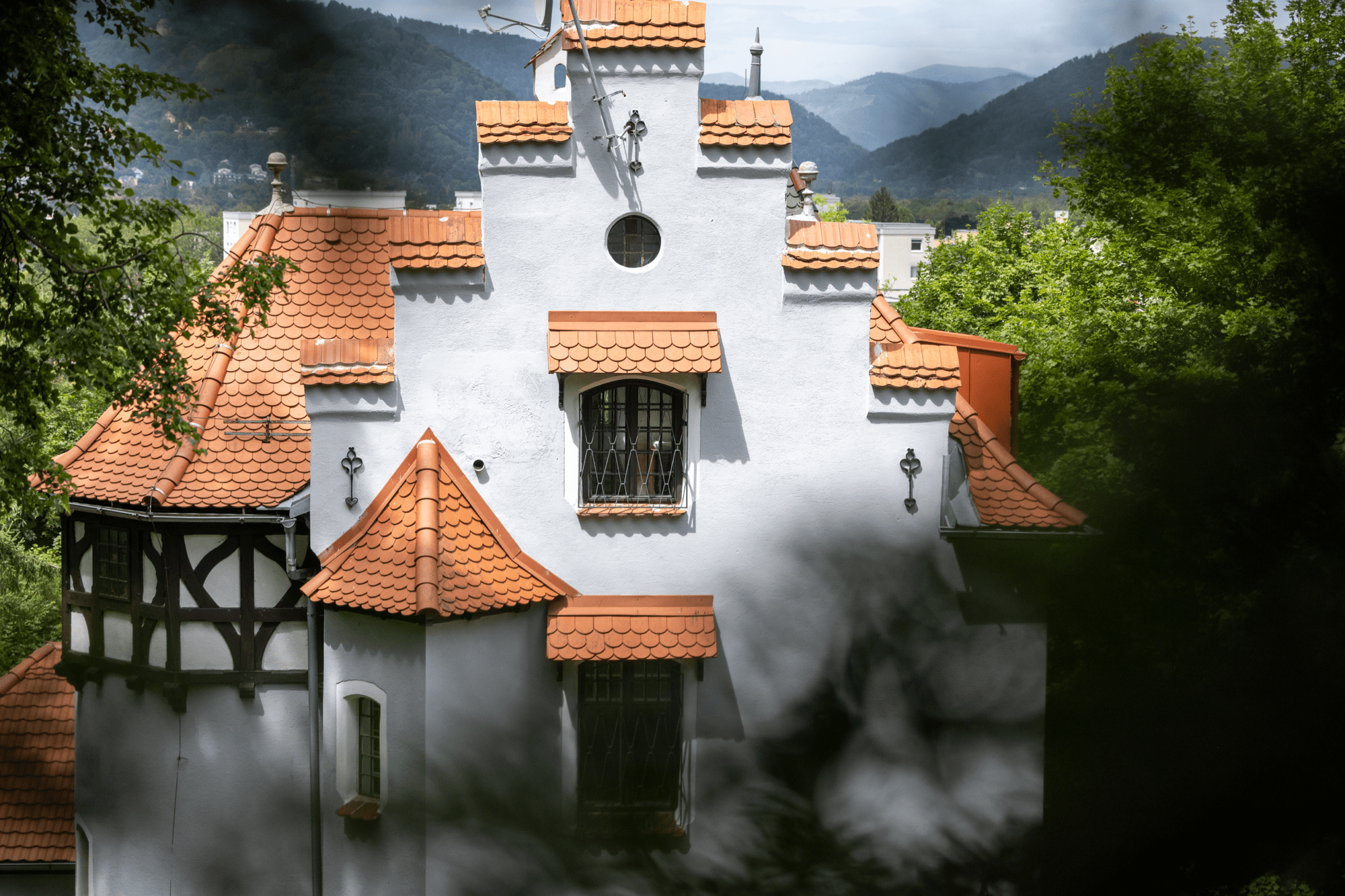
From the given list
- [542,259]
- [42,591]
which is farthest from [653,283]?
[42,591]

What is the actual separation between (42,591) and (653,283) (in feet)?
52.9

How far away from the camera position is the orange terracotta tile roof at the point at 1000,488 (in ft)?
24.5

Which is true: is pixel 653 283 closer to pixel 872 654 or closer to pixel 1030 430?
pixel 872 654

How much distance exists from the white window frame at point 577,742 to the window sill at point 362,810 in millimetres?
1298

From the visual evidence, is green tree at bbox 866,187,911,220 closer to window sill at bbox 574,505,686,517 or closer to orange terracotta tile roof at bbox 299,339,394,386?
window sill at bbox 574,505,686,517

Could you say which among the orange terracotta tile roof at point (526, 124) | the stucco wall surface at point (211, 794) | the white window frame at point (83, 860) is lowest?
the white window frame at point (83, 860)

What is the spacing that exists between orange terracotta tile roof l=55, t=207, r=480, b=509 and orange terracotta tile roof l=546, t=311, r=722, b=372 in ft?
4.87

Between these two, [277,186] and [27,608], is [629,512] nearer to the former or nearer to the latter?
[277,186]

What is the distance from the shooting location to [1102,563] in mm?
6414

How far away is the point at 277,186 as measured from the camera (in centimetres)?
356

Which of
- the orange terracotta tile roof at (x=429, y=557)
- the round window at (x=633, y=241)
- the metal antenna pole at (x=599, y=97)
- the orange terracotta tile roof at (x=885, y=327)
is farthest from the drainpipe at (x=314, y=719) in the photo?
the orange terracotta tile roof at (x=885, y=327)

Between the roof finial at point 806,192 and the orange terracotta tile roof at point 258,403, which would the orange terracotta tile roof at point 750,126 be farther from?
the orange terracotta tile roof at point 258,403

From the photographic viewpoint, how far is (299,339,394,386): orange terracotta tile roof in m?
7.21

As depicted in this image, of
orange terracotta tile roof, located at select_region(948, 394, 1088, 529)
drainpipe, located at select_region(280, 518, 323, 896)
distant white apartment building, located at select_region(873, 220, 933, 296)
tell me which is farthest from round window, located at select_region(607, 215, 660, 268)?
distant white apartment building, located at select_region(873, 220, 933, 296)
